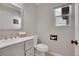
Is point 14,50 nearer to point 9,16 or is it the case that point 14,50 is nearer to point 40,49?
point 40,49

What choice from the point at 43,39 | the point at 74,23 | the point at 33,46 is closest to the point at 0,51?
the point at 33,46

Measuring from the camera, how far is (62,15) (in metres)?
1.42

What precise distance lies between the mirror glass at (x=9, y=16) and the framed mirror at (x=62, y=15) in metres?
0.59

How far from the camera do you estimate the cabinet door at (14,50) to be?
1.23 meters

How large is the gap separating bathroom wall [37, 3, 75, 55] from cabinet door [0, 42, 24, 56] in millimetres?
331

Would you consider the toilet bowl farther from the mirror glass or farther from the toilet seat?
the mirror glass

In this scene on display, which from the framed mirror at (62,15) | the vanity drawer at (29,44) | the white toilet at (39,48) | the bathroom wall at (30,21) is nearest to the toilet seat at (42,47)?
the white toilet at (39,48)

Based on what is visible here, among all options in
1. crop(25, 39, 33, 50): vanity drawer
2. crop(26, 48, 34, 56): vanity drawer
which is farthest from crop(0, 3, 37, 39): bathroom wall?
crop(26, 48, 34, 56): vanity drawer

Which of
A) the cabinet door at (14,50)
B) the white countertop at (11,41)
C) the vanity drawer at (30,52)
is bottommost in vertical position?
the vanity drawer at (30,52)

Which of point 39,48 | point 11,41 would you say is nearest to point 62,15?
point 39,48

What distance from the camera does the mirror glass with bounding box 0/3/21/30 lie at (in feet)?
4.49

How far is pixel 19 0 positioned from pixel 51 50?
33.4 inches

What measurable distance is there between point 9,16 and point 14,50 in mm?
507

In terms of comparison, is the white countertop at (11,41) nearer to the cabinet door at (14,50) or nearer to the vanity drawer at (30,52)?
the cabinet door at (14,50)
